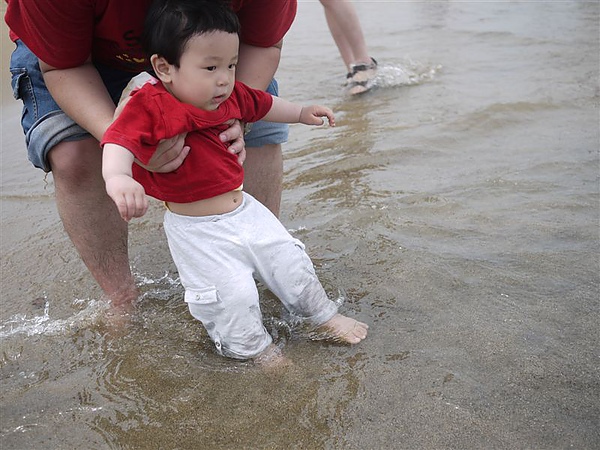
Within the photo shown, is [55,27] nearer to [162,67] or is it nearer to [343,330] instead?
[162,67]

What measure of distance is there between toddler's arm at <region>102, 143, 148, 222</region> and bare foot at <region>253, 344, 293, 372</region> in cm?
59

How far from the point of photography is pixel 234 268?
182 cm

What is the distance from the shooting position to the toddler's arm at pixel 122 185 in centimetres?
144

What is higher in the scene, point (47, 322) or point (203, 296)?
point (203, 296)

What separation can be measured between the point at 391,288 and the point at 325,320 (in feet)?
1.01

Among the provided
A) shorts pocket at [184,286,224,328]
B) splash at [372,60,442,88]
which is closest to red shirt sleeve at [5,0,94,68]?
shorts pocket at [184,286,224,328]

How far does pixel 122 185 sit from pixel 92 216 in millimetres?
667

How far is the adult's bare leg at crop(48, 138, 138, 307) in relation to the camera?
197 cm

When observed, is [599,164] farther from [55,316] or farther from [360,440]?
[55,316]

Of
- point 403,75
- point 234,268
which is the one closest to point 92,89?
point 234,268

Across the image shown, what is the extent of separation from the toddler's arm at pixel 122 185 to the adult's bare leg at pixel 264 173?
79 cm

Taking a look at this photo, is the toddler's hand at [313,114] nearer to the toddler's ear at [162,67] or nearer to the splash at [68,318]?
the toddler's ear at [162,67]

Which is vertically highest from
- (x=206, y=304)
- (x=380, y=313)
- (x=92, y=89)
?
(x=92, y=89)

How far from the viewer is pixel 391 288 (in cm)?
215
